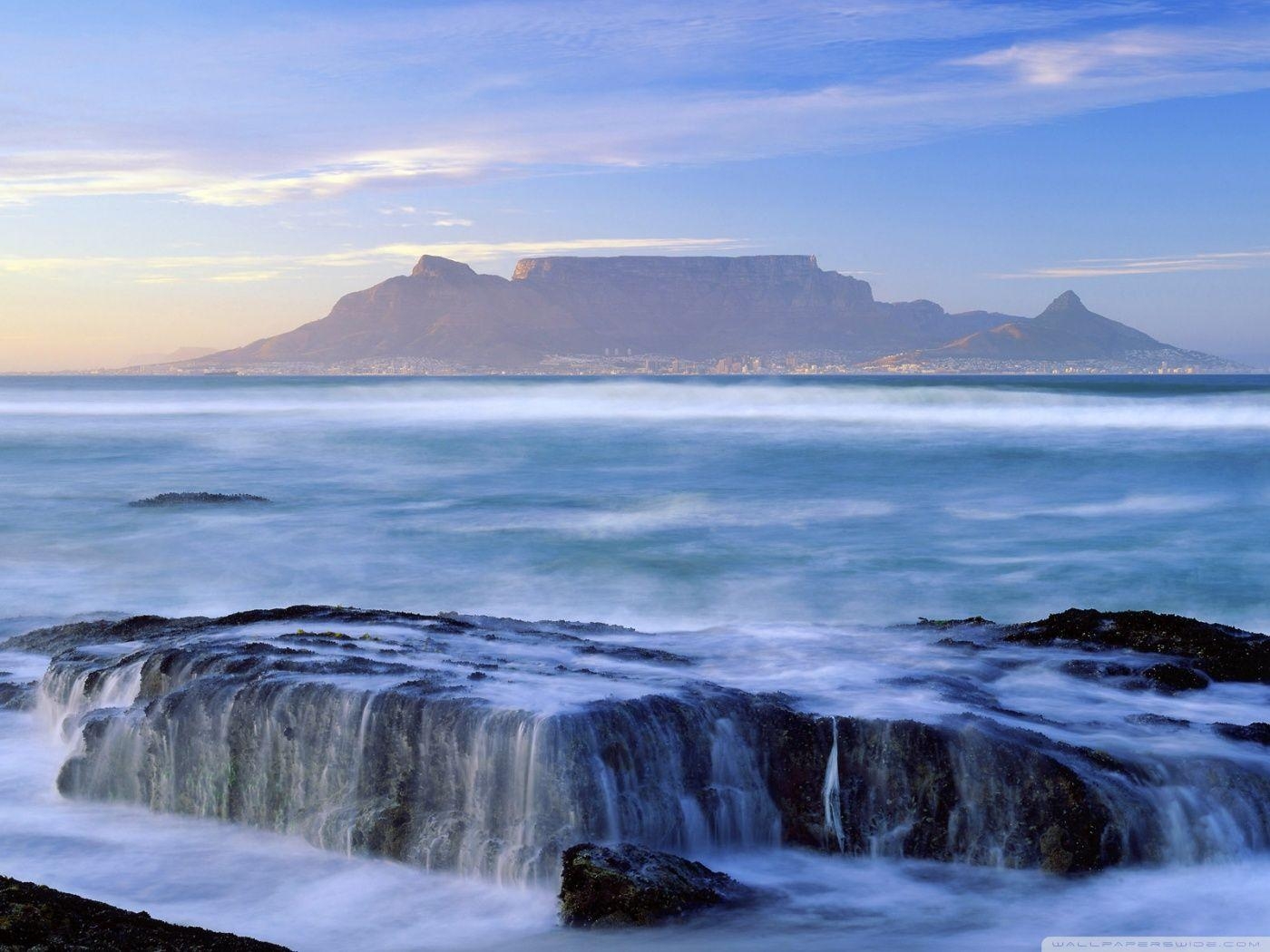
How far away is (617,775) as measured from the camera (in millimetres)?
5453

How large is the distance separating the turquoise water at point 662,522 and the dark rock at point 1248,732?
400cm

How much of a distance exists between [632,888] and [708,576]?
8.93 meters

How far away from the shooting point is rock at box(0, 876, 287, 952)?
4062 mm

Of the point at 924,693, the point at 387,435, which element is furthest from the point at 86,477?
the point at 924,693

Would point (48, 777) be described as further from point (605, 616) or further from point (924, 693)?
point (605, 616)

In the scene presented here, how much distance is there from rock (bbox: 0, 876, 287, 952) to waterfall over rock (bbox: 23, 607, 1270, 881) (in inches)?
53.3

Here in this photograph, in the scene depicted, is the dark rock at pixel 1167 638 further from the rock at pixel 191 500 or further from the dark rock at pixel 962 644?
the rock at pixel 191 500

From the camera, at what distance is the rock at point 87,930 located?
406cm

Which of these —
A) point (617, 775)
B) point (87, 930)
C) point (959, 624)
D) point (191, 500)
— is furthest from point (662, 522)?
point (87, 930)

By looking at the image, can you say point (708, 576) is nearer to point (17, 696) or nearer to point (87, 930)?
point (17, 696)

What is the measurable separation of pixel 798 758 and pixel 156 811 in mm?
3052

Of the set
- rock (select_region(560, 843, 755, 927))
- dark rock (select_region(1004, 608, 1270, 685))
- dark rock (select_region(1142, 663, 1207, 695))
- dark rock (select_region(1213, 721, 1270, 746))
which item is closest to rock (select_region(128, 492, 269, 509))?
dark rock (select_region(1004, 608, 1270, 685))

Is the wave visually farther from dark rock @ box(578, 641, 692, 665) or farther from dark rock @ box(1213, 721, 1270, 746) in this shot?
dark rock @ box(1213, 721, 1270, 746)

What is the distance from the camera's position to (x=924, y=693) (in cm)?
640
